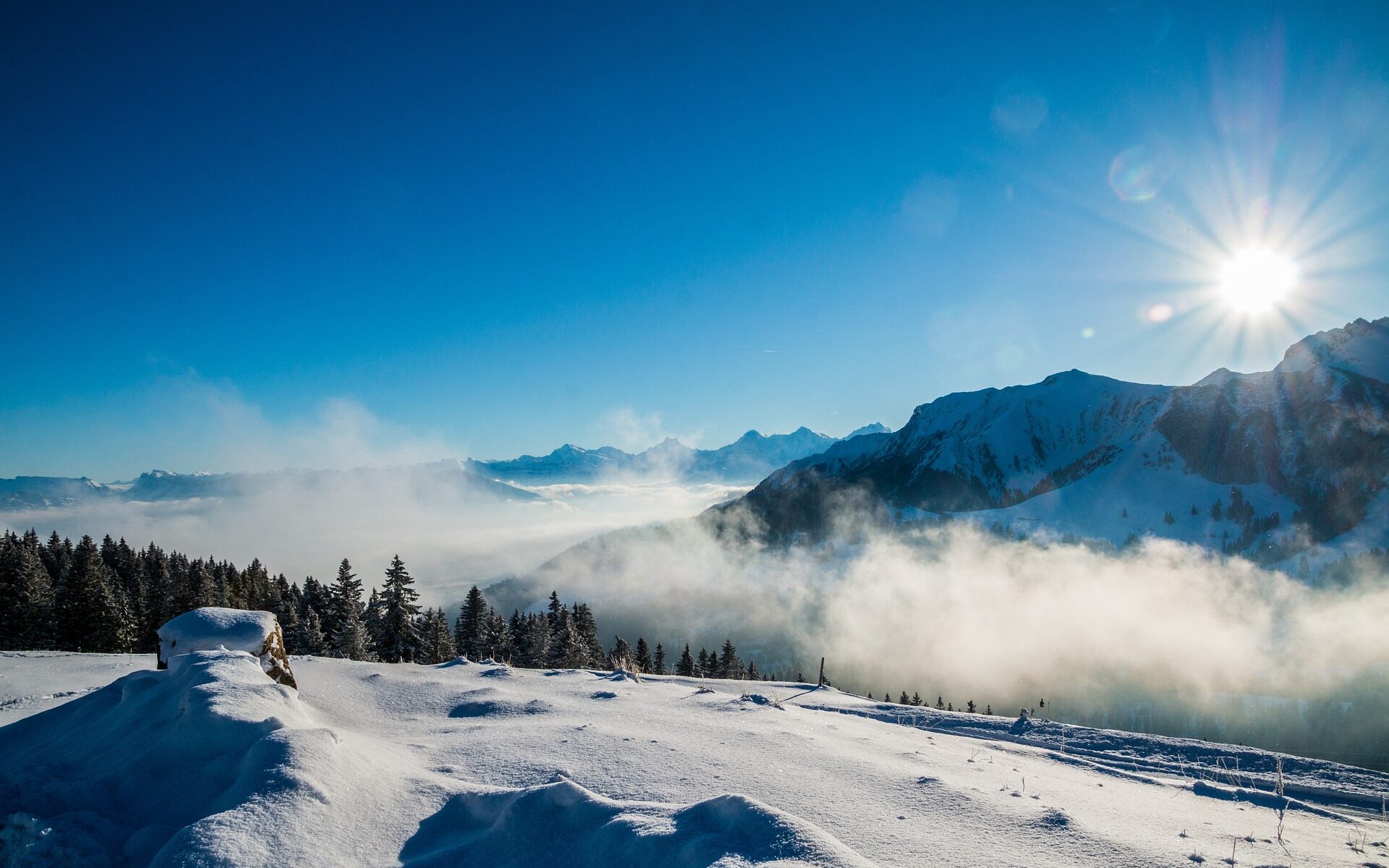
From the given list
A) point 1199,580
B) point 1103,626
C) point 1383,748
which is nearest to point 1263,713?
point 1383,748

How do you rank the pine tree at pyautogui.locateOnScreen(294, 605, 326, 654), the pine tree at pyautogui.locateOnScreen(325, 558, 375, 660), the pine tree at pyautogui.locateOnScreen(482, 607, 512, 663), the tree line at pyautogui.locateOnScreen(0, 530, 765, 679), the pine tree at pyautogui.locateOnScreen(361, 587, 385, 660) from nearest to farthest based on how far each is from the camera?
the pine tree at pyautogui.locateOnScreen(325, 558, 375, 660) < the tree line at pyautogui.locateOnScreen(0, 530, 765, 679) < the pine tree at pyautogui.locateOnScreen(294, 605, 326, 654) < the pine tree at pyautogui.locateOnScreen(361, 587, 385, 660) < the pine tree at pyautogui.locateOnScreen(482, 607, 512, 663)

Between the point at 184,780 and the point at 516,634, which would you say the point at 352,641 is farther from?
the point at 184,780

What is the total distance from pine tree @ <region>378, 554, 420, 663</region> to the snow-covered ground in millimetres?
33267

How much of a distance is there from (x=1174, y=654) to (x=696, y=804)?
229848 millimetres

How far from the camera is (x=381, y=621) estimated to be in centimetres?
4256

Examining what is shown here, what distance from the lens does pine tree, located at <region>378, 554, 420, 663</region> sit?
139 feet

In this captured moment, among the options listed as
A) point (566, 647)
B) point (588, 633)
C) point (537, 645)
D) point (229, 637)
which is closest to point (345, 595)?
point (537, 645)

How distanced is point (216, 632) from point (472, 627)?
43488mm

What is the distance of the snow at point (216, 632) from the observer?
10.3 m

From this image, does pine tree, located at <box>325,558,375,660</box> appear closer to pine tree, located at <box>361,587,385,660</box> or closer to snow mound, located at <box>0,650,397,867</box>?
pine tree, located at <box>361,587,385,660</box>

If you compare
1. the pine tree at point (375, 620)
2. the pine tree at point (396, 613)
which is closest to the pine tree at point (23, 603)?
the pine tree at point (375, 620)

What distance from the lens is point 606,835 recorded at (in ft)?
13.9

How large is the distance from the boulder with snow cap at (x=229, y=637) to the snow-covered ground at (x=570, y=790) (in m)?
0.75

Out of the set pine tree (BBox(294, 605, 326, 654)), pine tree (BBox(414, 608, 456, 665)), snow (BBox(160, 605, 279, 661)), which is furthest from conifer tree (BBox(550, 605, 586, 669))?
snow (BBox(160, 605, 279, 661))
